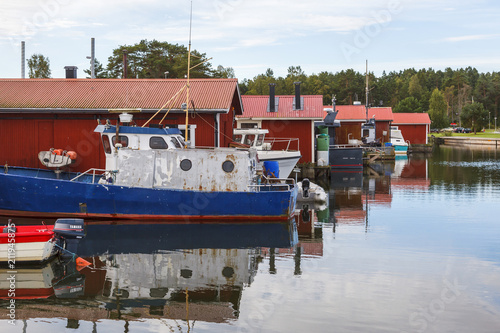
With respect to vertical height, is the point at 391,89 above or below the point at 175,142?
above

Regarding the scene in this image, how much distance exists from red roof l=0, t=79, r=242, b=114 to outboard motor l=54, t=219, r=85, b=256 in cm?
957

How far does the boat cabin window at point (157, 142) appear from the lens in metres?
18.9

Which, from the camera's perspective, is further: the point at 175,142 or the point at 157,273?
the point at 175,142

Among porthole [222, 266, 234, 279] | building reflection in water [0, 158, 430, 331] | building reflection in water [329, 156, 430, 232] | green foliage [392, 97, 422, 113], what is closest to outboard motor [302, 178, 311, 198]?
building reflection in water [329, 156, 430, 232]

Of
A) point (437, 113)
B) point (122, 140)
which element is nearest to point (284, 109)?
point (122, 140)

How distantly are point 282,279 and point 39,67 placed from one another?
48694mm

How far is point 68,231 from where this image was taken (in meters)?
13.8

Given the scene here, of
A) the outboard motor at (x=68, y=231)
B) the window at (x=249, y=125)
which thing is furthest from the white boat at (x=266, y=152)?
the outboard motor at (x=68, y=231)

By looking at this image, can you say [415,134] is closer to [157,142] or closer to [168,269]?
[157,142]

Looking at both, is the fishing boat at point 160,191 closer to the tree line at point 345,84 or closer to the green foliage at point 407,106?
the tree line at point 345,84

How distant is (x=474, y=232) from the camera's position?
1741 cm

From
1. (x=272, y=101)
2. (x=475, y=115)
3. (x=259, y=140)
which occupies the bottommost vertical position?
(x=259, y=140)

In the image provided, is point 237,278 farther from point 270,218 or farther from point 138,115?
point 138,115

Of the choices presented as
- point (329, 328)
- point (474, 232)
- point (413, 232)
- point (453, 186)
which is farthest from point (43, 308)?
point (453, 186)
